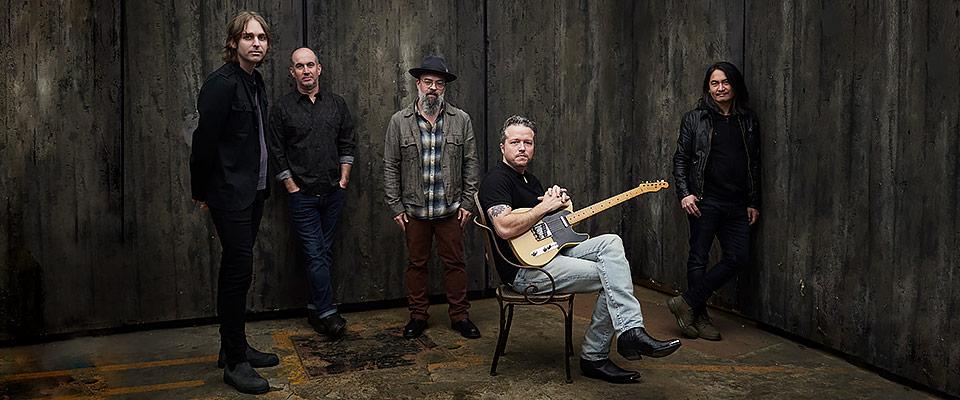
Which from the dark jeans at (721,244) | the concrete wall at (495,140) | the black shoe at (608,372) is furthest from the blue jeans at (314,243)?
the dark jeans at (721,244)

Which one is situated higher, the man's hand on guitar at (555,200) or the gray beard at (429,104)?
the gray beard at (429,104)

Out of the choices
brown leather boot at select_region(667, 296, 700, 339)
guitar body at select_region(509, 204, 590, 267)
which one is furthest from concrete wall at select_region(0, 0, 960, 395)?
guitar body at select_region(509, 204, 590, 267)

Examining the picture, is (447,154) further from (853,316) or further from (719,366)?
(853,316)

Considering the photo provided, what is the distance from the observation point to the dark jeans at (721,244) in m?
5.08

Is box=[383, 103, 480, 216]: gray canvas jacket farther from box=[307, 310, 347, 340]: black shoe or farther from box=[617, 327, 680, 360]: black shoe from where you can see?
box=[617, 327, 680, 360]: black shoe

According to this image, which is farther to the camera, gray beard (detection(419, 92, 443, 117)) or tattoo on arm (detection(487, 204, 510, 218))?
gray beard (detection(419, 92, 443, 117))

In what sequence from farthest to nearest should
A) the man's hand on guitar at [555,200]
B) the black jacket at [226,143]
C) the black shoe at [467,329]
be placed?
the black shoe at [467,329] → the man's hand on guitar at [555,200] → the black jacket at [226,143]

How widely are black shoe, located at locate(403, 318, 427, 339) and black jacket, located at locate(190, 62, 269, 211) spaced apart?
5.34 ft

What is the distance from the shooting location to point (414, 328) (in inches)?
201

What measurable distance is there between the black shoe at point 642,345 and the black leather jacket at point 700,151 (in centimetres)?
177

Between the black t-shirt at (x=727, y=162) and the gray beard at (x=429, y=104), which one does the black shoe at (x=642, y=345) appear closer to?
the black t-shirt at (x=727, y=162)

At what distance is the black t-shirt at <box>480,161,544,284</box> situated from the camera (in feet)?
13.4

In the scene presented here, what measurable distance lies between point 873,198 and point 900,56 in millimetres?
834

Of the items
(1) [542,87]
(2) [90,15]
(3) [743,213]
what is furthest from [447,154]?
(2) [90,15]
